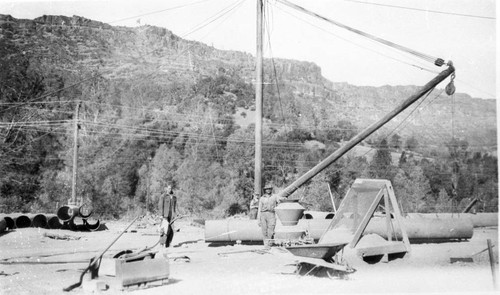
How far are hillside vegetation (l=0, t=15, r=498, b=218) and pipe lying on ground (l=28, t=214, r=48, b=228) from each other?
21.1ft

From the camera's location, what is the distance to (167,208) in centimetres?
1354

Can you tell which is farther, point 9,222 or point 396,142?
point 396,142

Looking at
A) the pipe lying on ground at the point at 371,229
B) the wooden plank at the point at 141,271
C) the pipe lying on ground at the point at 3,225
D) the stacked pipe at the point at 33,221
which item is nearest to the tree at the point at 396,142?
the pipe lying on ground at the point at 371,229

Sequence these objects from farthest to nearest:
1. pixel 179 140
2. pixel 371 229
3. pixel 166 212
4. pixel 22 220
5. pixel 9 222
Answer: pixel 179 140 → pixel 22 220 → pixel 9 222 → pixel 371 229 → pixel 166 212

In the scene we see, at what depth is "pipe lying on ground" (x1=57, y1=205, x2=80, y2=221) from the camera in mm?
20188

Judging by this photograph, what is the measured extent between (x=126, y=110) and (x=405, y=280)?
258 ft

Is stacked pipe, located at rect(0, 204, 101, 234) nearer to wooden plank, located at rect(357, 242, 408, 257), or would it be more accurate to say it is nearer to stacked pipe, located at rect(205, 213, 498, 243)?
stacked pipe, located at rect(205, 213, 498, 243)

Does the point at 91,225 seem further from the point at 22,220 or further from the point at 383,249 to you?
the point at 383,249

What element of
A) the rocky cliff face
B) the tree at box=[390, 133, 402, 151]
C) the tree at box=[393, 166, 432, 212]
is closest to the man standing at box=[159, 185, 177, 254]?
the rocky cliff face

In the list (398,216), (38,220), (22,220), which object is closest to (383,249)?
(398,216)

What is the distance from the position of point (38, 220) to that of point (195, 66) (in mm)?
107021

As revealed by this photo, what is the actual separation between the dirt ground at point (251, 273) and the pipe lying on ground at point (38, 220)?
5.64 metres

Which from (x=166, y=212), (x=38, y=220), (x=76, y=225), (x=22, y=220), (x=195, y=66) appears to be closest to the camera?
(x=166, y=212)

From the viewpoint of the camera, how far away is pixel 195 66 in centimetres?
12431
